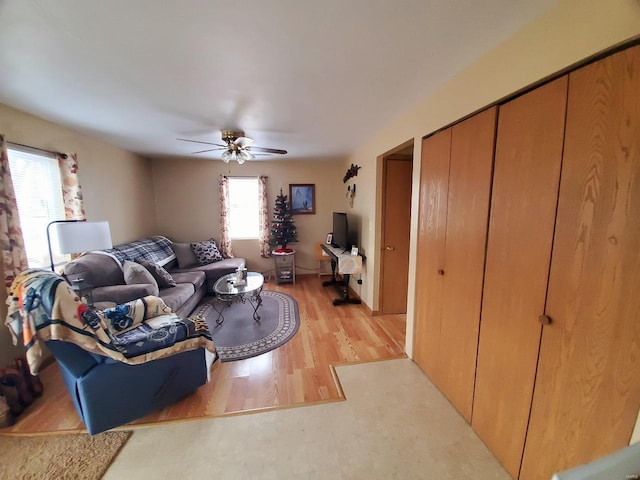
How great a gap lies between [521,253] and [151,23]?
7.05 feet

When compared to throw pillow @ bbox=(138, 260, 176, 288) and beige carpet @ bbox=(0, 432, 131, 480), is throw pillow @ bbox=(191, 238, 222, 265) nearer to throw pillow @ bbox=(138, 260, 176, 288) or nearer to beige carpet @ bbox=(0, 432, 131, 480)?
throw pillow @ bbox=(138, 260, 176, 288)

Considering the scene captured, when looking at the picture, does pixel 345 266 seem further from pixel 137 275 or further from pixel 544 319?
pixel 137 275

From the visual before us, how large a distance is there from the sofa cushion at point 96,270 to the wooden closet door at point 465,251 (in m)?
3.37

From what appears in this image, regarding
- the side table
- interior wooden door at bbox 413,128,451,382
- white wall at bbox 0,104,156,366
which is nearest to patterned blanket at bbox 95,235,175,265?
white wall at bbox 0,104,156,366

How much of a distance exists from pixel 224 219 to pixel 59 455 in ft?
11.6

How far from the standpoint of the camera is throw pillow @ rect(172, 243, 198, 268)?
395 cm

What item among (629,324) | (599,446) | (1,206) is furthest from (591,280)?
(1,206)

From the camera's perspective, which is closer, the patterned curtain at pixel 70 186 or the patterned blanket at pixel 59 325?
the patterned blanket at pixel 59 325

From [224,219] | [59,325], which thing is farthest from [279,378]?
[224,219]

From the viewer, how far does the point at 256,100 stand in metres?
1.93

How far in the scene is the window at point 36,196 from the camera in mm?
2121

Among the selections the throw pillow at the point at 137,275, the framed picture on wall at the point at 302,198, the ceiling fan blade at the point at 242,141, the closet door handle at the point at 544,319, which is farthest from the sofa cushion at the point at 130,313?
the framed picture on wall at the point at 302,198

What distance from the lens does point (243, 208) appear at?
468 centimetres

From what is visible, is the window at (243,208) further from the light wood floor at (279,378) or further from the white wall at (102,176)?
the light wood floor at (279,378)
